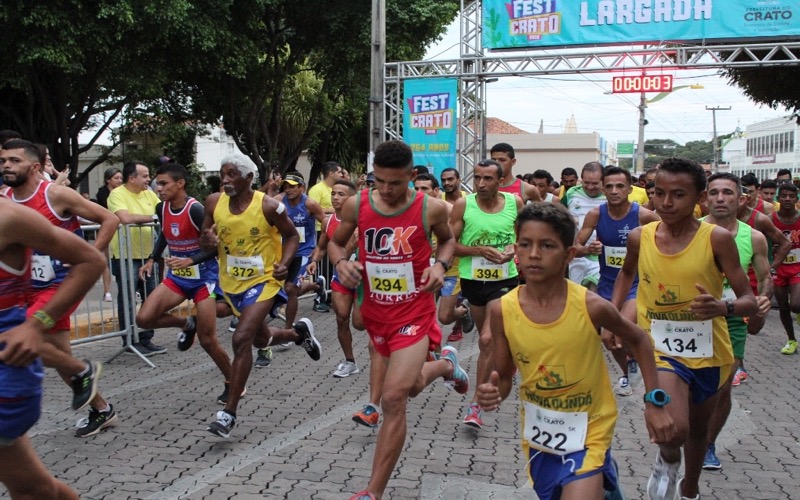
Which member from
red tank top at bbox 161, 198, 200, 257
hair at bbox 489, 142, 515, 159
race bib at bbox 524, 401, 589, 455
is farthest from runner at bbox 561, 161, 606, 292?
race bib at bbox 524, 401, 589, 455

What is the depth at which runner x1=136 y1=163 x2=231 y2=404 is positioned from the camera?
6742 millimetres

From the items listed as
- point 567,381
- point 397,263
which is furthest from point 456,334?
point 567,381

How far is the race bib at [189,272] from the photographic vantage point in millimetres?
7051

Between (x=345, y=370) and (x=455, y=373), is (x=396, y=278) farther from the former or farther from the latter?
(x=345, y=370)

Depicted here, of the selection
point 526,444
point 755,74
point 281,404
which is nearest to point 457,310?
point 281,404

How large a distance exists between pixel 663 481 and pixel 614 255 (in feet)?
11.9

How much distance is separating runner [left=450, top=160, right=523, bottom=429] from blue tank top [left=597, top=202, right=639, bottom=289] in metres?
0.86

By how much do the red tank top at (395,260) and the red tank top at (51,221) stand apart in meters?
2.26

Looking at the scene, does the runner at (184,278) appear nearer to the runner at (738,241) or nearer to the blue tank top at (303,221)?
the blue tank top at (303,221)

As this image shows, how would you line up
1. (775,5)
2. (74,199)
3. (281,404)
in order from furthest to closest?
1. (775,5)
2. (281,404)
3. (74,199)

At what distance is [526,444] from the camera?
11.9 ft

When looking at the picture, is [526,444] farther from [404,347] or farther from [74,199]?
[74,199]

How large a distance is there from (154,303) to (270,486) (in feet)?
8.55

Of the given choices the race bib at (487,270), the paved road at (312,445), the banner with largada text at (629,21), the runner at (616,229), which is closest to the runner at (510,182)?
the runner at (616,229)
